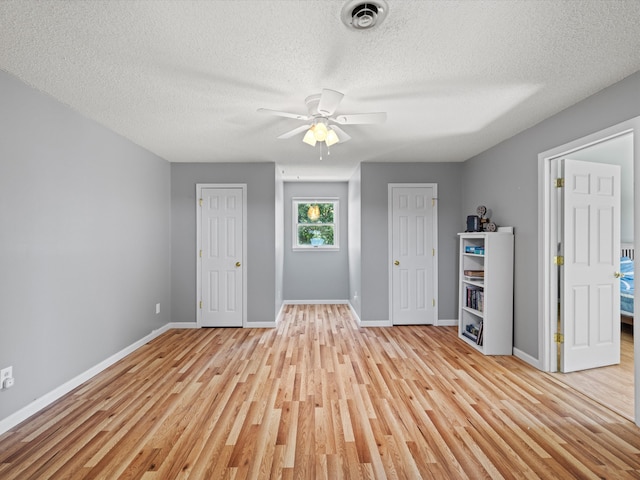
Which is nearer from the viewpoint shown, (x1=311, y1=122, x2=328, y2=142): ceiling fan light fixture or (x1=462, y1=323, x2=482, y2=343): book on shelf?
(x1=311, y1=122, x2=328, y2=142): ceiling fan light fixture

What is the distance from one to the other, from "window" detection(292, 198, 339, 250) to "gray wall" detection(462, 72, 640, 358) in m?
2.92

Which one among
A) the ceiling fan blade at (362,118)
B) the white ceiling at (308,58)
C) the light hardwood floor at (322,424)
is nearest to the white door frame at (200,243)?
the light hardwood floor at (322,424)

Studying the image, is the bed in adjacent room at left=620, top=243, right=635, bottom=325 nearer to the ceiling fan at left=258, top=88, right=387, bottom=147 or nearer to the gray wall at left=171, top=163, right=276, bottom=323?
the ceiling fan at left=258, top=88, right=387, bottom=147

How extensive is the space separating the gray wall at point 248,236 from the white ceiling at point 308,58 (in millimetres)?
1488

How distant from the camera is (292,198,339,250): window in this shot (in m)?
6.39

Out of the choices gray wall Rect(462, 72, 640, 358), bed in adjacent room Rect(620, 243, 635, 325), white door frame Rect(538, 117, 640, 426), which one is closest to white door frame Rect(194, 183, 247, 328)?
gray wall Rect(462, 72, 640, 358)

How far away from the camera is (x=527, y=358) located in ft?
10.7

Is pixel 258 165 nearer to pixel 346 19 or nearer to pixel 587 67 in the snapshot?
pixel 346 19

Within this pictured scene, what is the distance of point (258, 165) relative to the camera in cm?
470

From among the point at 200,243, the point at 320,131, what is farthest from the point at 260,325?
the point at 320,131

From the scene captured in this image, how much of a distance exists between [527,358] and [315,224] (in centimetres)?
424

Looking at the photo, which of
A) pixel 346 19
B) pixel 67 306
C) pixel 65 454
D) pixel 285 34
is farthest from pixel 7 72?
pixel 65 454

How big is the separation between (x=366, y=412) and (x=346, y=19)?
260 cm

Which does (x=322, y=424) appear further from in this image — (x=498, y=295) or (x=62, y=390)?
(x=498, y=295)
